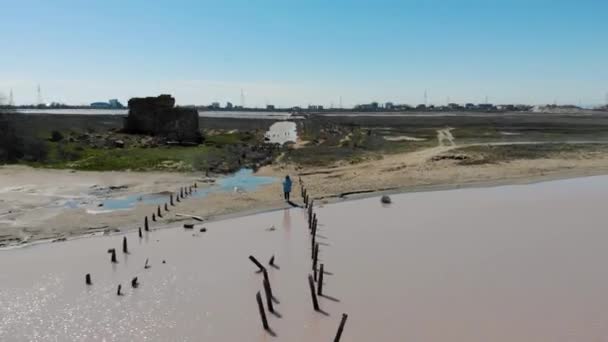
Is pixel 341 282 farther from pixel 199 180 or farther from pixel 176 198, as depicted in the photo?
pixel 199 180

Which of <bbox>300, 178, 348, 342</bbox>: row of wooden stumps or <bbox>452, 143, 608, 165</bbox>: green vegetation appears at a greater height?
<bbox>452, 143, 608, 165</bbox>: green vegetation

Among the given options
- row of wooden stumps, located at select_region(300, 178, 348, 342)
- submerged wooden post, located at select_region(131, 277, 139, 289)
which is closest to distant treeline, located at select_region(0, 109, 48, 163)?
row of wooden stumps, located at select_region(300, 178, 348, 342)

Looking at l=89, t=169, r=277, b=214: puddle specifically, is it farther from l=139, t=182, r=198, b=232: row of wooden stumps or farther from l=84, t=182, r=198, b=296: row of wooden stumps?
l=84, t=182, r=198, b=296: row of wooden stumps

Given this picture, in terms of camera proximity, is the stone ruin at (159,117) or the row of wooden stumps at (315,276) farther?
the stone ruin at (159,117)

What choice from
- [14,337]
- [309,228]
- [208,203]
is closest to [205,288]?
[14,337]

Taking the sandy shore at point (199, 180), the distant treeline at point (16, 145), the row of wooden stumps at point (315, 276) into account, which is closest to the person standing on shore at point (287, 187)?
the sandy shore at point (199, 180)

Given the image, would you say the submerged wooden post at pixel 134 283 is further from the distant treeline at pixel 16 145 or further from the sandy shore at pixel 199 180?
the distant treeline at pixel 16 145
